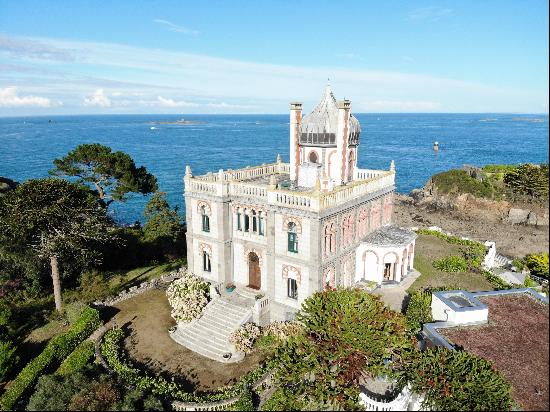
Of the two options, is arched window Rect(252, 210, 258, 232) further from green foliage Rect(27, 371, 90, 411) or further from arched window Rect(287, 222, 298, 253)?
green foliage Rect(27, 371, 90, 411)

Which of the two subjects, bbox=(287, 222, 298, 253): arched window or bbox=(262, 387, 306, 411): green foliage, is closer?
bbox=(262, 387, 306, 411): green foliage

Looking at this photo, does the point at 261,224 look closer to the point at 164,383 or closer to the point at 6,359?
the point at 164,383

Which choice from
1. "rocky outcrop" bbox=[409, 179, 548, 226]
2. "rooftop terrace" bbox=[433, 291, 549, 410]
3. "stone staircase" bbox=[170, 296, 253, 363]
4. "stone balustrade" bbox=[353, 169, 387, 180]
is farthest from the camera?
"rocky outcrop" bbox=[409, 179, 548, 226]

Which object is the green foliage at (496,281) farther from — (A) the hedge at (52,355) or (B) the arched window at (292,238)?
(A) the hedge at (52,355)

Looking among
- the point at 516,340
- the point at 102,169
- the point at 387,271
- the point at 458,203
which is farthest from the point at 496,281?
the point at 102,169

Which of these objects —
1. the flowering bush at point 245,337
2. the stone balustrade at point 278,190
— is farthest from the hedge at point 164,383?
the stone balustrade at point 278,190

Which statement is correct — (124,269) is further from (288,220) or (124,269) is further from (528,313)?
(528,313)

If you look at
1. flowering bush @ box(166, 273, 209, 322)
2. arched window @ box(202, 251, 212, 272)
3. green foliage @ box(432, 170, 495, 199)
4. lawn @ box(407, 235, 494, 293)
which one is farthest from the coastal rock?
green foliage @ box(432, 170, 495, 199)
